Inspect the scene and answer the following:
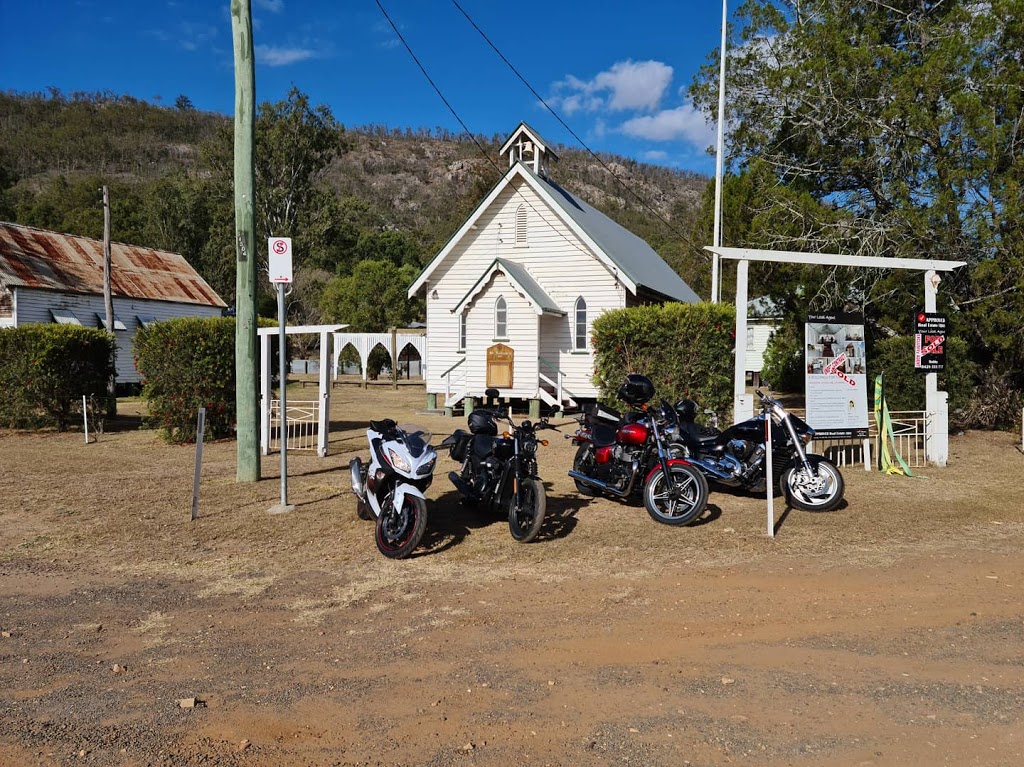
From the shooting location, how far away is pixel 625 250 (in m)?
25.6

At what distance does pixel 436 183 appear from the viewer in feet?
490

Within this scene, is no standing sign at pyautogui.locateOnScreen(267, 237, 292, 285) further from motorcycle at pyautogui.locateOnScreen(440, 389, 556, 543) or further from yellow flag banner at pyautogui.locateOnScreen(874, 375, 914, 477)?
yellow flag banner at pyautogui.locateOnScreen(874, 375, 914, 477)

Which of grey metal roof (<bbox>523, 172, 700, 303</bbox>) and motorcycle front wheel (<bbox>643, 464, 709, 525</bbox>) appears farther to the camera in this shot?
grey metal roof (<bbox>523, 172, 700, 303</bbox>)

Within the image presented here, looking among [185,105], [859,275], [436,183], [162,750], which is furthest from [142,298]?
[185,105]

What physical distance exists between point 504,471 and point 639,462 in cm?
182

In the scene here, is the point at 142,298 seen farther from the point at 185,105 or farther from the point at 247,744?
the point at 185,105

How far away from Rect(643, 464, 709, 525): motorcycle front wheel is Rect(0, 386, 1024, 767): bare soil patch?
20cm

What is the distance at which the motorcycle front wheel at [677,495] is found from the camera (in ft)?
26.4

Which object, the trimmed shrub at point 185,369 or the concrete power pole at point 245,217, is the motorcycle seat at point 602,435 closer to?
the concrete power pole at point 245,217

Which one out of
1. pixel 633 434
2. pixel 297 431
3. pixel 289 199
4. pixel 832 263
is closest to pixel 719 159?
pixel 832 263

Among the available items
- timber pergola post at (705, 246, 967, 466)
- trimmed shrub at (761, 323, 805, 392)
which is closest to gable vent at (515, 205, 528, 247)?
trimmed shrub at (761, 323, 805, 392)

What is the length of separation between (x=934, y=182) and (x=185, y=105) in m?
169

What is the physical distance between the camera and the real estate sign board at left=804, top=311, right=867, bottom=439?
10961mm

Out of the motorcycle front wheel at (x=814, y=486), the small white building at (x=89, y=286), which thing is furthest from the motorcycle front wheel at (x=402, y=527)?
the small white building at (x=89, y=286)
